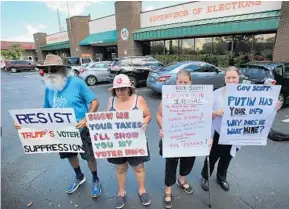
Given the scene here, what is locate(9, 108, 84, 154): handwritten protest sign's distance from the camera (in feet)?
7.83

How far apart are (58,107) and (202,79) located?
6874mm

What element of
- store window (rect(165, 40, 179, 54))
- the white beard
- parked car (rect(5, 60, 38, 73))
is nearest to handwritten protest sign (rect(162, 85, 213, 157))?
the white beard

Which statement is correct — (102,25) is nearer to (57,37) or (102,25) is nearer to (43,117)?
(57,37)

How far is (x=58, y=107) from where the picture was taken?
2465mm

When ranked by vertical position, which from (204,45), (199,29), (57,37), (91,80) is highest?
(57,37)

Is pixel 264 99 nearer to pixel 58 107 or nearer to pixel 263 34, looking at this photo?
pixel 58 107

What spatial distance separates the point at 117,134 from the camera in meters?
2.37

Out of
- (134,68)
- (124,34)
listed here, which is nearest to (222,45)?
(134,68)

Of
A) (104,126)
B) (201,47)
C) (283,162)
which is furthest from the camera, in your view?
(201,47)

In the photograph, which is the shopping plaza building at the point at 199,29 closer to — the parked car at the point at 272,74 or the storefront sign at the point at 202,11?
the storefront sign at the point at 202,11

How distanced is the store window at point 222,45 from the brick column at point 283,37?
357 cm

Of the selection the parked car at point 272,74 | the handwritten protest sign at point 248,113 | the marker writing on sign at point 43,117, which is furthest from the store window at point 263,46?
the marker writing on sign at point 43,117

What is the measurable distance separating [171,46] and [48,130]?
1707 cm

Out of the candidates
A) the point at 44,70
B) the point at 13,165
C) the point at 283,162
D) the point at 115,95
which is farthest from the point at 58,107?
the point at 283,162
